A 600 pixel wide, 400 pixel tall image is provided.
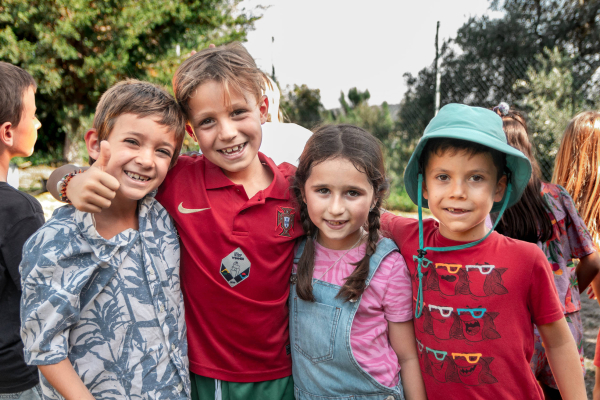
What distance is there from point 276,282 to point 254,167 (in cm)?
51

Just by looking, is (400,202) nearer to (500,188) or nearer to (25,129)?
(500,188)

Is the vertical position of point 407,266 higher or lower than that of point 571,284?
higher

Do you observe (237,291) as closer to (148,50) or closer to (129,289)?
(129,289)

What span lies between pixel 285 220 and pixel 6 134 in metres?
1.32

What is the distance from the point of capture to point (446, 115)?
1.63 metres

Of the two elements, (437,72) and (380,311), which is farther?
(437,72)

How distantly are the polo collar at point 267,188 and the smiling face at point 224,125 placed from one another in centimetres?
4

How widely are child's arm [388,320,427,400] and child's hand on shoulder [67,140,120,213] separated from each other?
3.57ft

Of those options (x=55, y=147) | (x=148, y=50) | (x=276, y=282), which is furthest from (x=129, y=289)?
(x=55, y=147)

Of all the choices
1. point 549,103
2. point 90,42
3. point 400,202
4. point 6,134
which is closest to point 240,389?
point 6,134

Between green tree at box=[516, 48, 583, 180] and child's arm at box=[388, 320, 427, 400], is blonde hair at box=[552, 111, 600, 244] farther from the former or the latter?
green tree at box=[516, 48, 583, 180]

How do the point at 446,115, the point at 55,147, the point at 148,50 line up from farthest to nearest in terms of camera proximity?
the point at 55,147 → the point at 148,50 → the point at 446,115

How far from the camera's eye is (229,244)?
5.39ft

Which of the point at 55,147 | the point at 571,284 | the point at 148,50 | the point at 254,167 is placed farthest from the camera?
the point at 55,147
